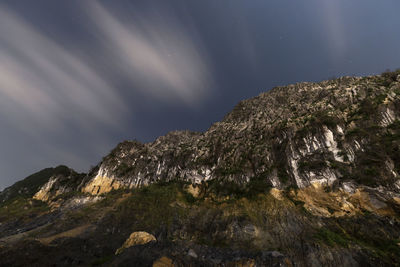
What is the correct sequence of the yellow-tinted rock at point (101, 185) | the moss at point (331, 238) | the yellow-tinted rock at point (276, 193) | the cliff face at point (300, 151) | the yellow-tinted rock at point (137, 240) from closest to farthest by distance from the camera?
the moss at point (331, 238) → the yellow-tinted rock at point (137, 240) → the cliff face at point (300, 151) → the yellow-tinted rock at point (276, 193) → the yellow-tinted rock at point (101, 185)

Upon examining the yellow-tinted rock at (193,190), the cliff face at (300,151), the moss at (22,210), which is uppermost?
the cliff face at (300,151)

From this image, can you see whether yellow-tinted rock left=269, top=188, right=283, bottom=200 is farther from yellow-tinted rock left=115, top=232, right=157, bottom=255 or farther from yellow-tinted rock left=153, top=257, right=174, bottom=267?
yellow-tinted rock left=115, top=232, right=157, bottom=255

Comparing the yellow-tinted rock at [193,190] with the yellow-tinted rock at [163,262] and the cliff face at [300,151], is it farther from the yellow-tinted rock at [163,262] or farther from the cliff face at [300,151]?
the yellow-tinted rock at [163,262]

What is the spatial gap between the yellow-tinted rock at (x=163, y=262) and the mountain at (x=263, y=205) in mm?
145

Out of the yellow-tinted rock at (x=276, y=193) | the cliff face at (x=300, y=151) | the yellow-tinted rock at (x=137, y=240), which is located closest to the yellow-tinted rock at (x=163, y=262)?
the yellow-tinted rock at (x=137, y=240)

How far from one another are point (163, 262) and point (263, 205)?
2394 cm

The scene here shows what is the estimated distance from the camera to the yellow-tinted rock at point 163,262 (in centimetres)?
2138

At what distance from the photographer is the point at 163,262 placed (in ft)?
72.4

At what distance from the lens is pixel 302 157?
39344 millimetres

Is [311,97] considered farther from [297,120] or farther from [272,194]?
[272,194]

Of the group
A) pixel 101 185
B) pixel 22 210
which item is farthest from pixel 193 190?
pixel 22 210

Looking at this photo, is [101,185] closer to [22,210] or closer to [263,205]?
[22,210]

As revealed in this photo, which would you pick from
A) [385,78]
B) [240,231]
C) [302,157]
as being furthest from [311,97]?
[240,231]

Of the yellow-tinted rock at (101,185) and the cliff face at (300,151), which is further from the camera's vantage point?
the yellow-tinted rock at (101,185)
